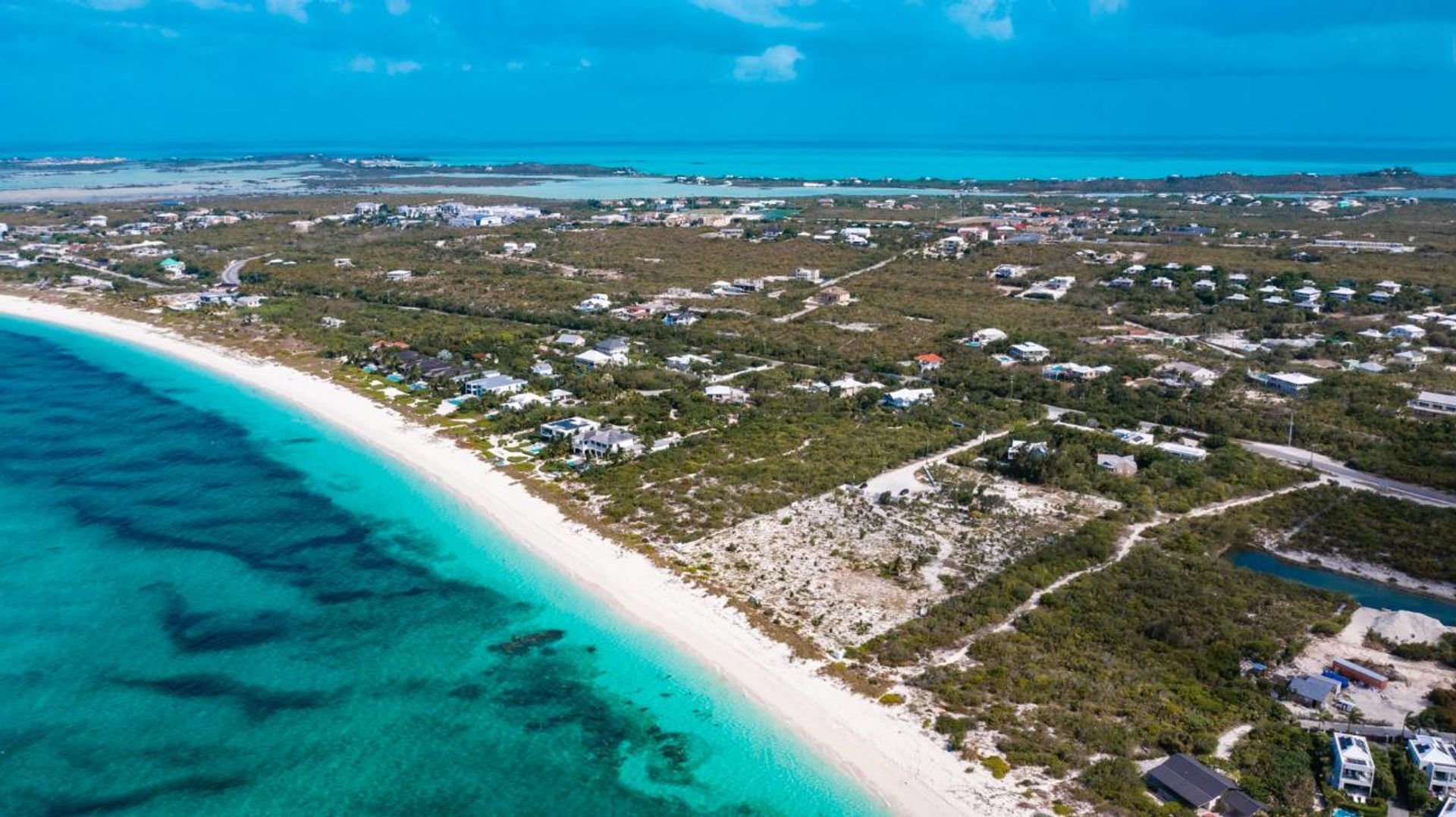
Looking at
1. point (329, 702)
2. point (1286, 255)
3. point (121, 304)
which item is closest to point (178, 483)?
Answer: point (329, 702)

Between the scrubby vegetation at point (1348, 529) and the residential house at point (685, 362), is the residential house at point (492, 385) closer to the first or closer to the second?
the residential house at point (685, 362)

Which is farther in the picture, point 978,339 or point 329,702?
point 978,339

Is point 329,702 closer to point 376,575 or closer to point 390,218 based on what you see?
point 376,575

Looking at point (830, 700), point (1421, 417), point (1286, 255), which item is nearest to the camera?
point (830, 700)

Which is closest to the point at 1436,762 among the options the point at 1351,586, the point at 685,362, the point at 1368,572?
the point at 1351,586

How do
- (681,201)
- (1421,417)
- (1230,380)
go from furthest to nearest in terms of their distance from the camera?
(681,201), (1230,380), (1421,417)

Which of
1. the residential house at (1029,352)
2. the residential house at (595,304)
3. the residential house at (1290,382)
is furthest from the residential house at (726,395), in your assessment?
the residential house at (1290,382)
